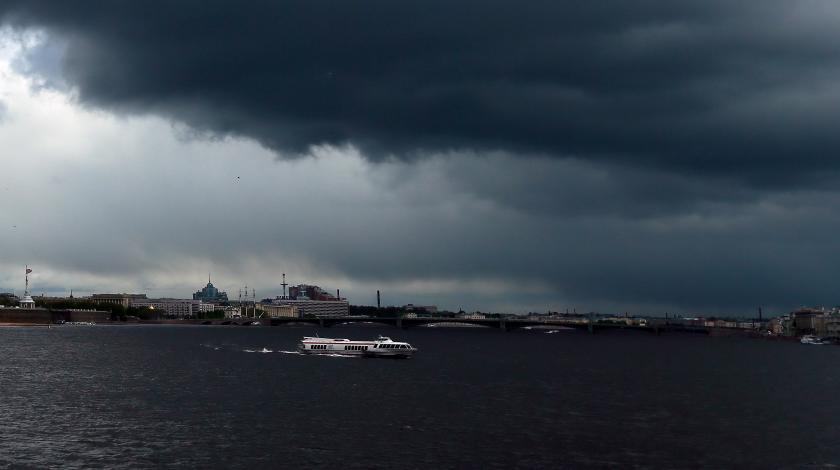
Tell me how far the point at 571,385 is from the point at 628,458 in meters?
43.1

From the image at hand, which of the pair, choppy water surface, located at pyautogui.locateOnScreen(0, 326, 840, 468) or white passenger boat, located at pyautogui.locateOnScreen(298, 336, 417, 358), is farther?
white passenger boat, located at pyautogui.locateOnScreen(298, 336, 417, 358)

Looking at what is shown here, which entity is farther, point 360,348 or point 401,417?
point 360,348

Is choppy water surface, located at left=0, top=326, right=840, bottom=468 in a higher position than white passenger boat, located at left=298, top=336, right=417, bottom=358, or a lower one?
lower

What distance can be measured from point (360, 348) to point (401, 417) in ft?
258

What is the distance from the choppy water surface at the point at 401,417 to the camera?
46375 mm

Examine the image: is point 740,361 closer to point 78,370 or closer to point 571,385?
point 571,385

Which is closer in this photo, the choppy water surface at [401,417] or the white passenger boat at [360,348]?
the choppy water surface at [401,417]

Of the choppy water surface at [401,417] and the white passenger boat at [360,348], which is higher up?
the white passenger boat at [360,348]

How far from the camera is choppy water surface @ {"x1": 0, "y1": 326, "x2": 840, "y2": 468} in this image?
46.4m

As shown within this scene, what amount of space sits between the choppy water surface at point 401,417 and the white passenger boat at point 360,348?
25.2 metres

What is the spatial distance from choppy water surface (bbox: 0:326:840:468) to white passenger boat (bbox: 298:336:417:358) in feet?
82.8

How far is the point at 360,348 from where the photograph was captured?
13938 centimetres

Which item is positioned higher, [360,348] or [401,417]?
[360,348]

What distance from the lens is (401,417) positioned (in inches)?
2415
